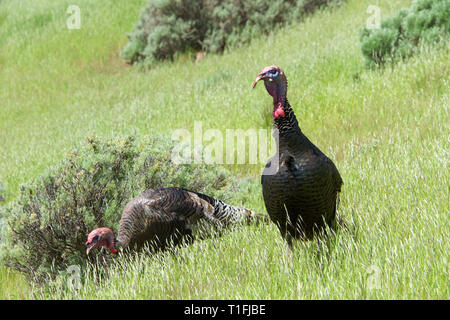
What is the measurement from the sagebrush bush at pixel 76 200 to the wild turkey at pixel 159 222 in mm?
326

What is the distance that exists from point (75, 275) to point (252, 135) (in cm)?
412

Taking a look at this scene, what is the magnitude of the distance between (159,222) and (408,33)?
653cm

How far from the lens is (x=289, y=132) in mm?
3188

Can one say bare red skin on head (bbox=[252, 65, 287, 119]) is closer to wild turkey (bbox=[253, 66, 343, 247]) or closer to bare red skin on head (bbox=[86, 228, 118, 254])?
wild turkey (bbox=[253, 66, 343, 247])

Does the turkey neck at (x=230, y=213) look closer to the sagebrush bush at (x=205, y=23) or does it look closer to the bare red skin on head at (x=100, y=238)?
the bare red skin on head at (x=100, y=238)

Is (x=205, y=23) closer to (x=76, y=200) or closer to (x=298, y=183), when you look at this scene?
(x=76, y=200)

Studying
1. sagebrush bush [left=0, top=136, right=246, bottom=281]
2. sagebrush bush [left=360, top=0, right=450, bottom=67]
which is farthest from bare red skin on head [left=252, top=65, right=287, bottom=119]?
sagebrush bush [left=360, top=0, right=450, bottom=67]

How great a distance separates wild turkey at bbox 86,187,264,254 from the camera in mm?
4148

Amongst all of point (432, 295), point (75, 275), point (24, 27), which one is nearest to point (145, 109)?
point (75, 275)

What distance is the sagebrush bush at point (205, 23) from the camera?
15562mm

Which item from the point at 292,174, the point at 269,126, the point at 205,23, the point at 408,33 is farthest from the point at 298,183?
the point at 205,23

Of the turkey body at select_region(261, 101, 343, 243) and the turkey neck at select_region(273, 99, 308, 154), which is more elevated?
the turkey neck at select_region(273, 99, 308, 154)

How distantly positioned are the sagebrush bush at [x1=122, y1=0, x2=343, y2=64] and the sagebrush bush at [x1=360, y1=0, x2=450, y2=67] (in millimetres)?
7064
